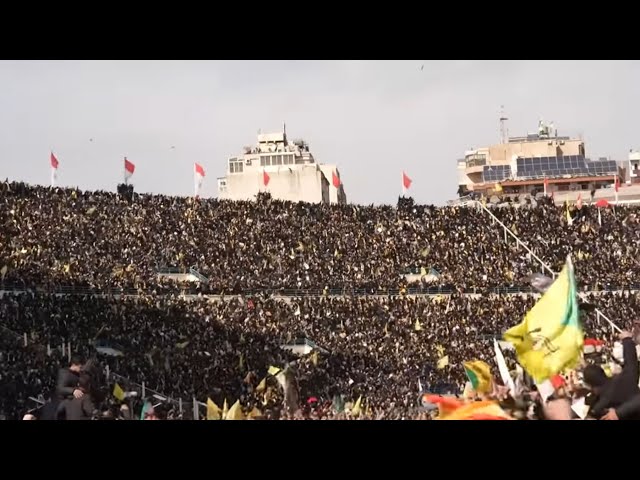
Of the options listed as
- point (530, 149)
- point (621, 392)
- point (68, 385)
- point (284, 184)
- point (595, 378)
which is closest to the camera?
point (621, 392)

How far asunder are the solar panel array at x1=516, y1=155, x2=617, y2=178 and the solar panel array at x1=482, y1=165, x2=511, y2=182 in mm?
1592

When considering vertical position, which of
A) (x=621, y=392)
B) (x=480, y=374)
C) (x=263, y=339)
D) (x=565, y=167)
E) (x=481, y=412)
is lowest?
(x=263, y=339)

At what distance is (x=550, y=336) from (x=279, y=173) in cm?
6766

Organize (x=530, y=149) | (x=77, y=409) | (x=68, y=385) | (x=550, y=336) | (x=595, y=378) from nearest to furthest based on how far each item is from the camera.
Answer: (x=595, y=378) < (x=77, y=409) < (x=68, y=385) < (x=550, y=336) < (x=530, y=149)

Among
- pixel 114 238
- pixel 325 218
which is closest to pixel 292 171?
pixel 325 218

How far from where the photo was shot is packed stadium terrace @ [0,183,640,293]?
40031 millimetres

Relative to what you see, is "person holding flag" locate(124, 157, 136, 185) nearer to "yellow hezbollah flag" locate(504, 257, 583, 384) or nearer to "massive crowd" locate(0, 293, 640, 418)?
"massive crowd" locate(0, 293, 640, 418)

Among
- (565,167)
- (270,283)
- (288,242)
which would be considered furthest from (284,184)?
(270,283)

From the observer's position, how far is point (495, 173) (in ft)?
276

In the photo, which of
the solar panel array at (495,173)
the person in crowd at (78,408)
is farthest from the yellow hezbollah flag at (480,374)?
the solar panel array at (495,173)

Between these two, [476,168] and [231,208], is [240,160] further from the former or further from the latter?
[231,208]

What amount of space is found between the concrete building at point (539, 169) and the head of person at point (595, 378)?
2716 inches

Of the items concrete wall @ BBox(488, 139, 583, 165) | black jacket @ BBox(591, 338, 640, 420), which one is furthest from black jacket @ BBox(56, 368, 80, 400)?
concrete wall @ BBox(488, 139, 583, 165)

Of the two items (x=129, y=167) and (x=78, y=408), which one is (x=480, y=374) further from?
(x=129, y=167)
